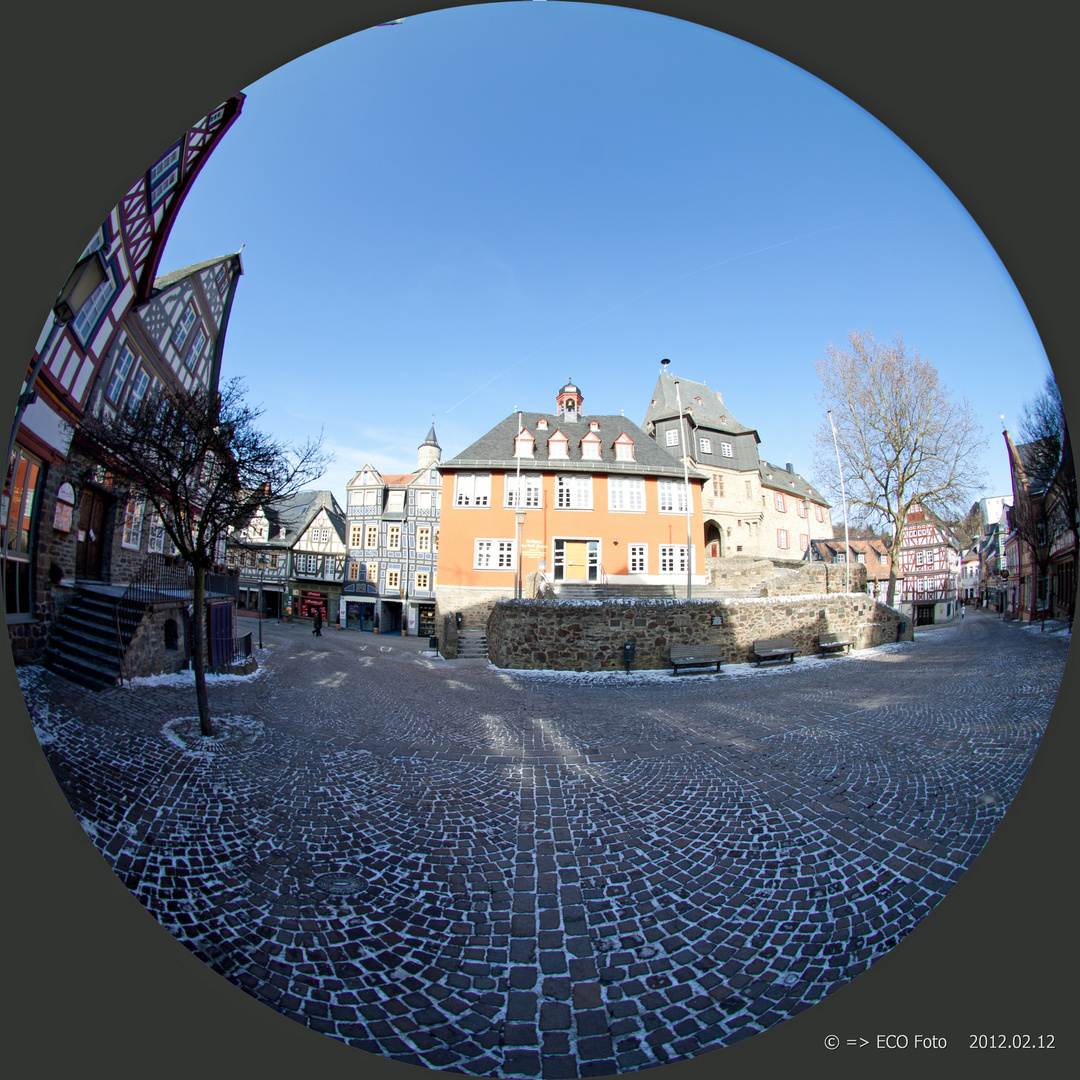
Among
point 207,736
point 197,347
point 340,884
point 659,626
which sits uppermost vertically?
point 197,347

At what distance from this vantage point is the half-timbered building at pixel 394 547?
1682mm

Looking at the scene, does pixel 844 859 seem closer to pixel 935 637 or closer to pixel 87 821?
pixel 935 637

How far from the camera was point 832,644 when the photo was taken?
6.59ft

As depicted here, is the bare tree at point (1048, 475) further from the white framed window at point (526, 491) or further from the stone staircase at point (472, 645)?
the stone staircase at point (472, 645)

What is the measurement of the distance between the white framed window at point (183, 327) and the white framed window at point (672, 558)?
1.98m

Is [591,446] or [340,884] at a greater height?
[591,446]

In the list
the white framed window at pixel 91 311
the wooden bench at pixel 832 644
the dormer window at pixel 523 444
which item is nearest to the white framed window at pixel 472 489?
the dormer window at pixel 523 444

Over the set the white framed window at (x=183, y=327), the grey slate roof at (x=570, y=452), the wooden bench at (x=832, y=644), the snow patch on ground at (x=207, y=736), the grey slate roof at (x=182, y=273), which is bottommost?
the snow patch on ground at (x=207, y=736)

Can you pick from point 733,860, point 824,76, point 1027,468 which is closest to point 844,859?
point 733,860

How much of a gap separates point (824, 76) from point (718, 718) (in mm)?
2343

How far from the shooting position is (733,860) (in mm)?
1431

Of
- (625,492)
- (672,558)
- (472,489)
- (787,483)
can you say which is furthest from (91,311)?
(787,483)

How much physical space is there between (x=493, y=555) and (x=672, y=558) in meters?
0.85

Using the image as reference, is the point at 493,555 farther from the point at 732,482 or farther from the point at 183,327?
the point at 183,327
